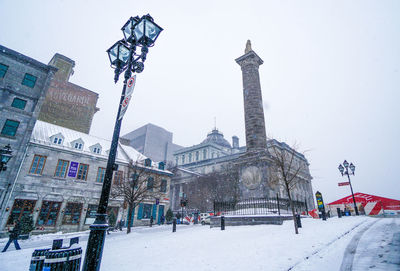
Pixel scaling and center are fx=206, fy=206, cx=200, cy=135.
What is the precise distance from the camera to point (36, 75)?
22.5 metres

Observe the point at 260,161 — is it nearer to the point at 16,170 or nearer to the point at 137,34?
the point at 137,34

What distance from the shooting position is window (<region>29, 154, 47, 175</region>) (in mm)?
20219

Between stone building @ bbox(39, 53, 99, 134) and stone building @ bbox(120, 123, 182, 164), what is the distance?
165 ft

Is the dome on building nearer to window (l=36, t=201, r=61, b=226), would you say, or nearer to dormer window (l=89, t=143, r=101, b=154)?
dormer window (l=89, t=143, r=101, b=154)

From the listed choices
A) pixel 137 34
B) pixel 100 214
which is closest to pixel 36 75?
pixel 137 34

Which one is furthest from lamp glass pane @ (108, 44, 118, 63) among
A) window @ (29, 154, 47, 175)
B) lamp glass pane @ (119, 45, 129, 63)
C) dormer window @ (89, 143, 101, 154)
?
dormer window @ (89, 143, 101, 154)

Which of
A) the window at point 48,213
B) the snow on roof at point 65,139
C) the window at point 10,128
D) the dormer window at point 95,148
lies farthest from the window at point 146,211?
the window at point 10,128

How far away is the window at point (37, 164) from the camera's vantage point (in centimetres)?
2022

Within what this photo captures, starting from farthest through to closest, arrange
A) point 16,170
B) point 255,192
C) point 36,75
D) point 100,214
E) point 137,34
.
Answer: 1. point 36,75
2. point 16,170
3. point 255,192
4. point 137,34
5. point 100,214

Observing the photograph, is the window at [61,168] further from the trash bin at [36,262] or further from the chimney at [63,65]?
the trash bin at [36,262]

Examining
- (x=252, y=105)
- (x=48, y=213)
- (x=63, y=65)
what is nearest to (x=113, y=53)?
(x=252, y=105)

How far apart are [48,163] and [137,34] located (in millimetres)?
22092

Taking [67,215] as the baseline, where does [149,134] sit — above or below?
above

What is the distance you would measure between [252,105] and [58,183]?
833 inches
